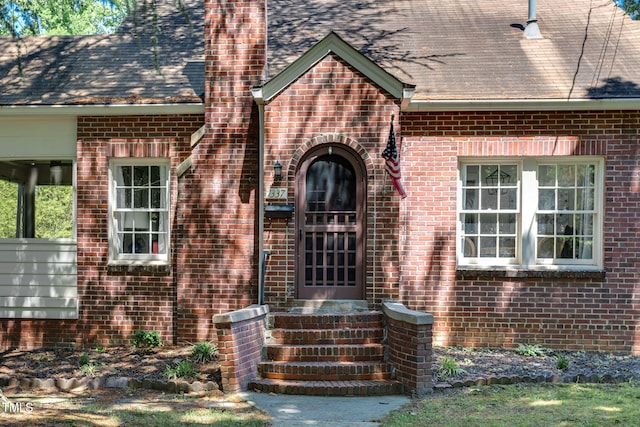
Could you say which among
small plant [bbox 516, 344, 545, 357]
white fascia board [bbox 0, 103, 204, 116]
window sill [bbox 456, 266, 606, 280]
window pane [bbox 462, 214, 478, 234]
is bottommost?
small plant [bbox 516, 344, 545, 357]

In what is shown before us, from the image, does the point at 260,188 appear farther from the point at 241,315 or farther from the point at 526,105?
the point at 526,105

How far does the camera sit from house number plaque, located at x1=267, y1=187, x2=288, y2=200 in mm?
8734

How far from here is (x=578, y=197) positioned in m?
9.48

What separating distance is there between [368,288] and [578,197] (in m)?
3.71

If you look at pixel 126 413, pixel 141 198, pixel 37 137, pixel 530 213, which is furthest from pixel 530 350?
pixel 37 137

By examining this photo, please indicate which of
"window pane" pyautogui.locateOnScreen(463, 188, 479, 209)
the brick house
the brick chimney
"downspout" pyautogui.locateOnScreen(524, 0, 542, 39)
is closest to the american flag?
the brick house

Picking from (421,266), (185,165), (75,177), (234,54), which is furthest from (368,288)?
(75,177)

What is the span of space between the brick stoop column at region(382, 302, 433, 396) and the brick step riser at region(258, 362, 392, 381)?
22 cm

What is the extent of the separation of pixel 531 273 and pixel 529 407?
3193mm

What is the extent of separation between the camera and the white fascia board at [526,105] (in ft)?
29.9

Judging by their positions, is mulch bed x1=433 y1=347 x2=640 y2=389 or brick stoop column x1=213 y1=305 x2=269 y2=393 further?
mulch bed x1=433 y1=347 x2=640 y2=389

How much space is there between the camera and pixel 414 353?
7172 mm

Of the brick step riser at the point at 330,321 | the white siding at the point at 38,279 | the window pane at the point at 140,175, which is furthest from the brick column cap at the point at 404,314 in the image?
the white siding at the point at 38,279

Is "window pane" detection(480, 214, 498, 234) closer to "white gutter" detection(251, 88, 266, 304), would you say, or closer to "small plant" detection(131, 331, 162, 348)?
"white gutter" detection(251, 88, 266, 304)
